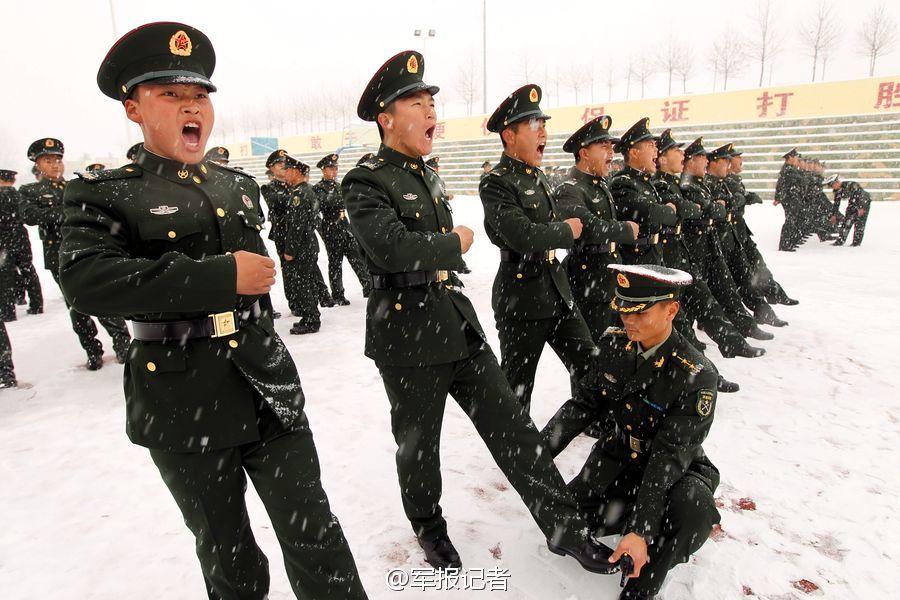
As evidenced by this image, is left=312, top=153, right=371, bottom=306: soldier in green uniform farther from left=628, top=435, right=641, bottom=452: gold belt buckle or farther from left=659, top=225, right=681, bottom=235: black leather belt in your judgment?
left=628, top=435, right=641, bottom=452: gold belt buckle

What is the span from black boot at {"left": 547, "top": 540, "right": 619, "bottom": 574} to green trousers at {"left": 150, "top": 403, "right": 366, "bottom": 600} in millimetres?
1023

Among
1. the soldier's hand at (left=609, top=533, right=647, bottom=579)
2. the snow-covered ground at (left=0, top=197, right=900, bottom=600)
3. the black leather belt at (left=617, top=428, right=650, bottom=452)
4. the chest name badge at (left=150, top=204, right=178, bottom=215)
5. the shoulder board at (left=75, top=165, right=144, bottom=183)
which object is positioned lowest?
the snow-covered ground at (left=0, top=197, right=900, bottom=600)

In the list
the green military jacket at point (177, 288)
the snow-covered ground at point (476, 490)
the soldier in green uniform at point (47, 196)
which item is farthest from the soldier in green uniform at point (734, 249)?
the soldier in green uniform at point (47, 196)

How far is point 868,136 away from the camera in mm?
19125

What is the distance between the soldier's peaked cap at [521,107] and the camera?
3256 mm

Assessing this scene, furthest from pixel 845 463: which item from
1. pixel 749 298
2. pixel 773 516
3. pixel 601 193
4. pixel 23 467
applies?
pixel 23 467

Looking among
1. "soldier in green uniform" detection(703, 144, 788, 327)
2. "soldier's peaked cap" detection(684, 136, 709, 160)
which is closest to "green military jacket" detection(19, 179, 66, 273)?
"soldier's peaked cap" detection(684, 136, 709, 160)

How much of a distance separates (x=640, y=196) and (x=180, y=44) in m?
3.64

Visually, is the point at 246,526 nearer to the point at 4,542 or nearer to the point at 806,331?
the point at 4,542

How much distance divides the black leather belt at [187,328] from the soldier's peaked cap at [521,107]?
2.15 m

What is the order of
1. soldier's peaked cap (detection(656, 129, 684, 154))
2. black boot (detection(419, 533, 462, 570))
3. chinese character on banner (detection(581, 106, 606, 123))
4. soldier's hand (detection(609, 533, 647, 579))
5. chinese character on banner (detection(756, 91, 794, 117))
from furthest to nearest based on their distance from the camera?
chinese character on banner (detection(581, 106, 606, 123)), chinese character on banner (detection(756, 91, 794, 117)), soldier's peaked cap (detection(656, 129, 684, 154)), black boot (detection(419, 533, 462, 570)), soldier's hand (detection(609, 533, 647, 579))

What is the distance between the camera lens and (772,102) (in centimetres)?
2216

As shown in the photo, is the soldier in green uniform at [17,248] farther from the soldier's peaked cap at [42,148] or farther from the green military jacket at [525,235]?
the green military jacket at [525,235]

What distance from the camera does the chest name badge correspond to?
1.60m
